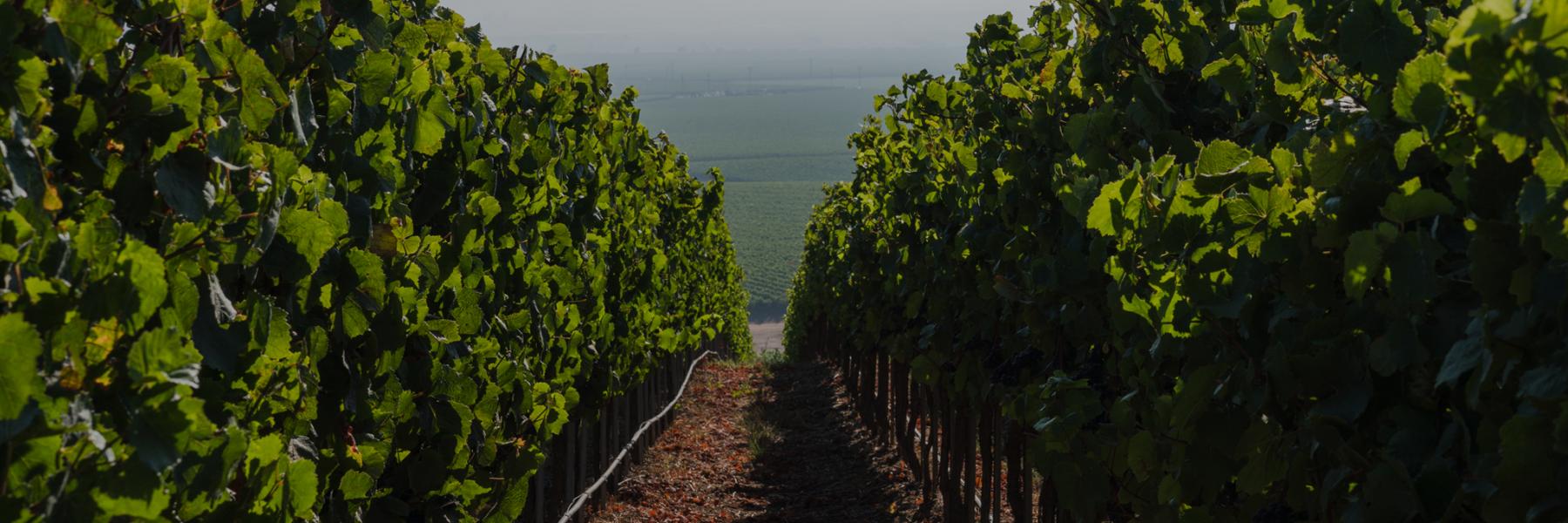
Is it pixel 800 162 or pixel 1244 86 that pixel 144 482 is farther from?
pixel 800 162

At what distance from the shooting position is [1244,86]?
3439mm

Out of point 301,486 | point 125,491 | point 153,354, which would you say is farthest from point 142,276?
point 301,486

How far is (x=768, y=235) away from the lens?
88.3 m

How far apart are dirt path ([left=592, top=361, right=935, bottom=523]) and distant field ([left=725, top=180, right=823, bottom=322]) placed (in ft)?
150

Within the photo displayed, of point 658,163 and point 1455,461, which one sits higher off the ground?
point 1455,461

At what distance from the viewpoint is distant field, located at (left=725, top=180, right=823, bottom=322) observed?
→ 258 ft

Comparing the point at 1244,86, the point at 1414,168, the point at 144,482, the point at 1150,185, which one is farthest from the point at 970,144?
the point at 144,482

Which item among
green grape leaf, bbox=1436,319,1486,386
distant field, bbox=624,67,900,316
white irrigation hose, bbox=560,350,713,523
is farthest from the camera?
distant field, bbox=624,67,900,316

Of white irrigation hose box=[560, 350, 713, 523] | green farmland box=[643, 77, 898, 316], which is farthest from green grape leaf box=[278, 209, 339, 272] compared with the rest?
green farmland box=[643, 77, 898, 316]

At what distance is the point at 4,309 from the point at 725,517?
8.97 meters

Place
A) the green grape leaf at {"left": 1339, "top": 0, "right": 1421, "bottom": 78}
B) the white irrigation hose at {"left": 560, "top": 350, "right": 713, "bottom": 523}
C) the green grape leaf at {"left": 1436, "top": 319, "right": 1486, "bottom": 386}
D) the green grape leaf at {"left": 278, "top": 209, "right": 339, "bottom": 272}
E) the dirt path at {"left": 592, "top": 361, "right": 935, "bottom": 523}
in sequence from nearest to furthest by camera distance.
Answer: the green grape leaf at {"left": 1436, "top": 319, "right": 1486, "bottom": 386} → the green grape leaf at {"left": 1339, "top": 0, "right": 1421, "bottom": 78} → the green grape leaf at {"left": 278, "top": 209, "right": 339, "bottom": 272} → the white irrigation hose at {"left": 560, "top": 350, "right": 713, "bottom": 523} → the dirt path at {"left": 592, "top": 361, "right": 935, "bottom": 523}

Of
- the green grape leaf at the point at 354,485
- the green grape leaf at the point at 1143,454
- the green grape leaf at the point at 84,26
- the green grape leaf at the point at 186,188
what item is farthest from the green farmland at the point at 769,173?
the green grape leaf at the point at 84,26

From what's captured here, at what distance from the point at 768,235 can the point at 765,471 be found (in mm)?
75630

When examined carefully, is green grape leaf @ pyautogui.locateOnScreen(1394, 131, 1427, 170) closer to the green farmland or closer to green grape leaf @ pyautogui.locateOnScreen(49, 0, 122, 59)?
green grape leaf @ pyautogui.locateOnScreen(49, 0, 122, 59)
